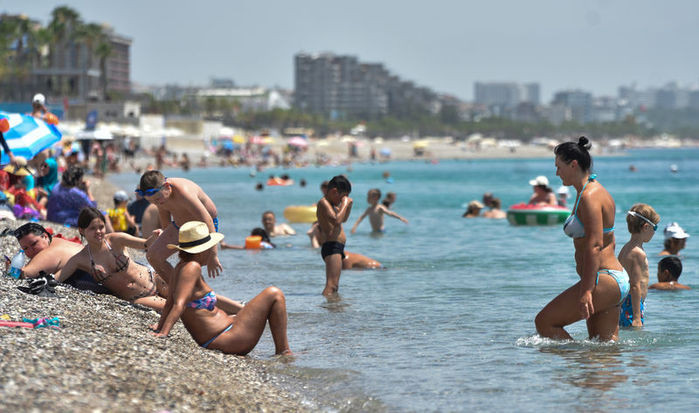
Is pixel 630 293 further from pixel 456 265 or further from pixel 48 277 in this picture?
pixel 456 265

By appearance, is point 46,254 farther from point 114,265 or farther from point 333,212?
point 333,212

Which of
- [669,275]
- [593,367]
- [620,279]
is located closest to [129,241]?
[593,367]

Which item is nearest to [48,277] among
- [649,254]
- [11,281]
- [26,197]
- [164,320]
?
[11,281]

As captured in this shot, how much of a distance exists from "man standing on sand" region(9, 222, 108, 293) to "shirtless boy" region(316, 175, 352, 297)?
2.51 m

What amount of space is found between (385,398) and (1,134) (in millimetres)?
8823

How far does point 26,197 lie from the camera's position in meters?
15.0

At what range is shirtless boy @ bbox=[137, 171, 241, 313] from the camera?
7188 millimetres

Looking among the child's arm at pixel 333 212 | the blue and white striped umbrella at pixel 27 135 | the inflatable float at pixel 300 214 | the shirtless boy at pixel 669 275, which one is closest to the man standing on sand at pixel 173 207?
the child's arm at pixel 333 212

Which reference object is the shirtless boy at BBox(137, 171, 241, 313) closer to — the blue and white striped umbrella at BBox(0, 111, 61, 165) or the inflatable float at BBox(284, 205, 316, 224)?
the blue and white striped umbrella at BBox(0, 111, 61, 165)

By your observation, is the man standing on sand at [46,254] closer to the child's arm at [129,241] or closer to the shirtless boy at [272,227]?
the child's arm at [129,241]

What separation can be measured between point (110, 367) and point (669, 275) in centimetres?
779

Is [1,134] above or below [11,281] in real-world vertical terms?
above

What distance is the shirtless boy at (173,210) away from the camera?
7188 mm

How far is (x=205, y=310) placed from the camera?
6.81 metres
